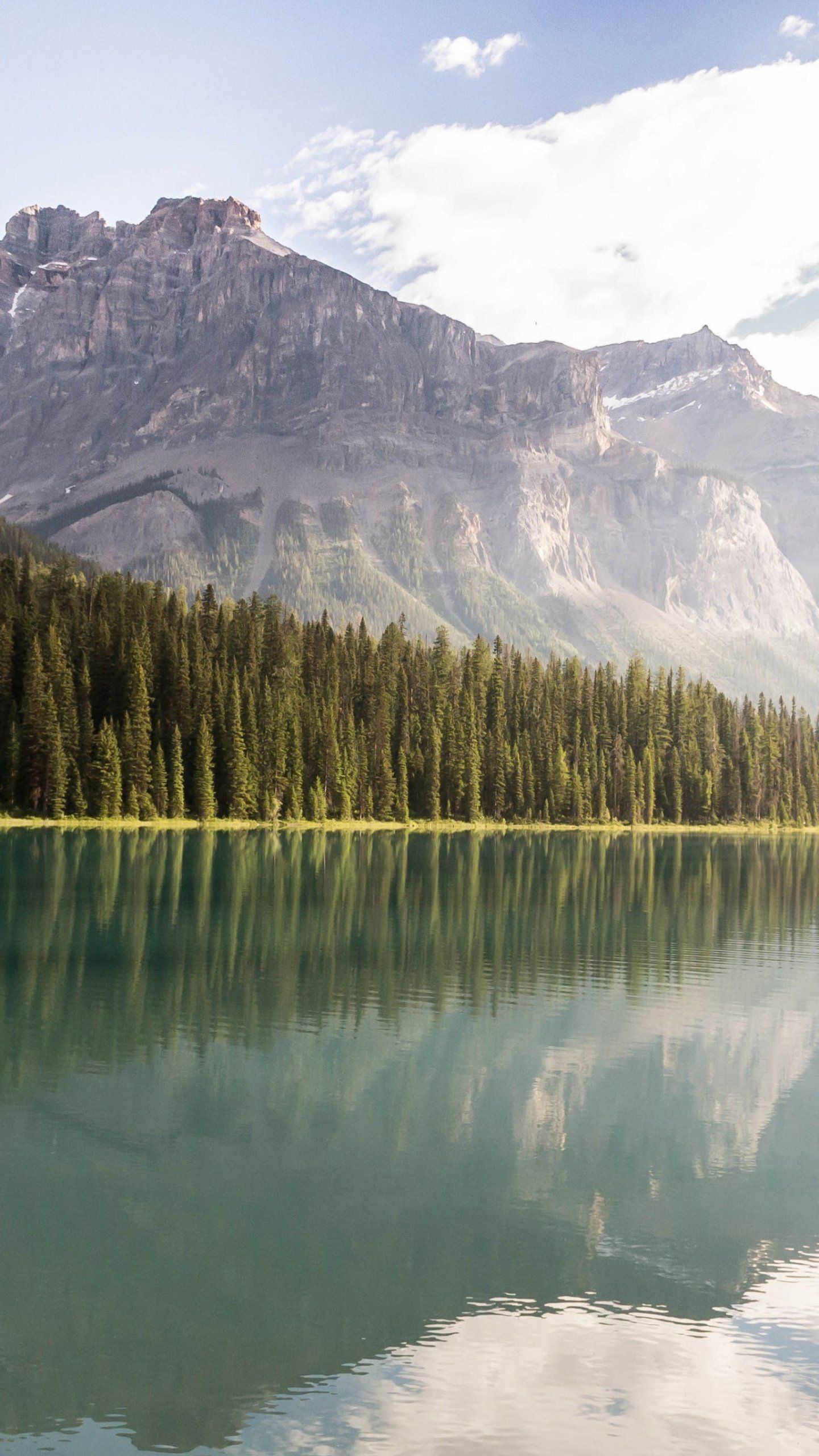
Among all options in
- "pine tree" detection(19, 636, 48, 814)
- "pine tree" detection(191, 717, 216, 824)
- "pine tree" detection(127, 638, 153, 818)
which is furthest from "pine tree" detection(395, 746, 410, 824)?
"pine tree" detection(19, 636, 48, 814)

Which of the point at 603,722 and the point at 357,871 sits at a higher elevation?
the point at 603,722

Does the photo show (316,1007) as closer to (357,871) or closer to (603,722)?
(357,871)

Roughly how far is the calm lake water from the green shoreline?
268 feet

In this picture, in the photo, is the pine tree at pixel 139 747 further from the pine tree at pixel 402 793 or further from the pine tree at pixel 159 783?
the pine tree at pixel 402 793

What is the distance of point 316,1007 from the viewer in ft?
121

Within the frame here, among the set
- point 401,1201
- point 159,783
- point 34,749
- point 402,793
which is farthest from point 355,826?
point 401,1201

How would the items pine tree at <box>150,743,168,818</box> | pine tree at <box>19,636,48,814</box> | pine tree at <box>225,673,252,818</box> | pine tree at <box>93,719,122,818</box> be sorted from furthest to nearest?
1. pine tree at <box>225,673,252,818</box>
2. pine tree at <box>150,743,168,818</box>
3. pine tree at <box>93,719,122,818</box>
4. pine tree at <box>19,636,48,814</box>

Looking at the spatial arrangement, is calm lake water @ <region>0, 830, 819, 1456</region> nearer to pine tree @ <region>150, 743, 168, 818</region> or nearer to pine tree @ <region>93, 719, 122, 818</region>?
pine tree @ <region>93, 719, 122, 818</region>

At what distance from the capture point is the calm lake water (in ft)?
50.2

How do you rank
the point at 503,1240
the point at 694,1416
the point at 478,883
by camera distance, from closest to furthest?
the point at 694,1416 < the point at 503,1240 < the point at 478,883

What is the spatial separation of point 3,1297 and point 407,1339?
529cm

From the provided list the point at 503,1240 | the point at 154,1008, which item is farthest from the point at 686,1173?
the point at 154,1008

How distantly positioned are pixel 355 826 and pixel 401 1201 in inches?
5175

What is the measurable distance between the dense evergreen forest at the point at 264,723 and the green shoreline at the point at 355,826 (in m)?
1.72
